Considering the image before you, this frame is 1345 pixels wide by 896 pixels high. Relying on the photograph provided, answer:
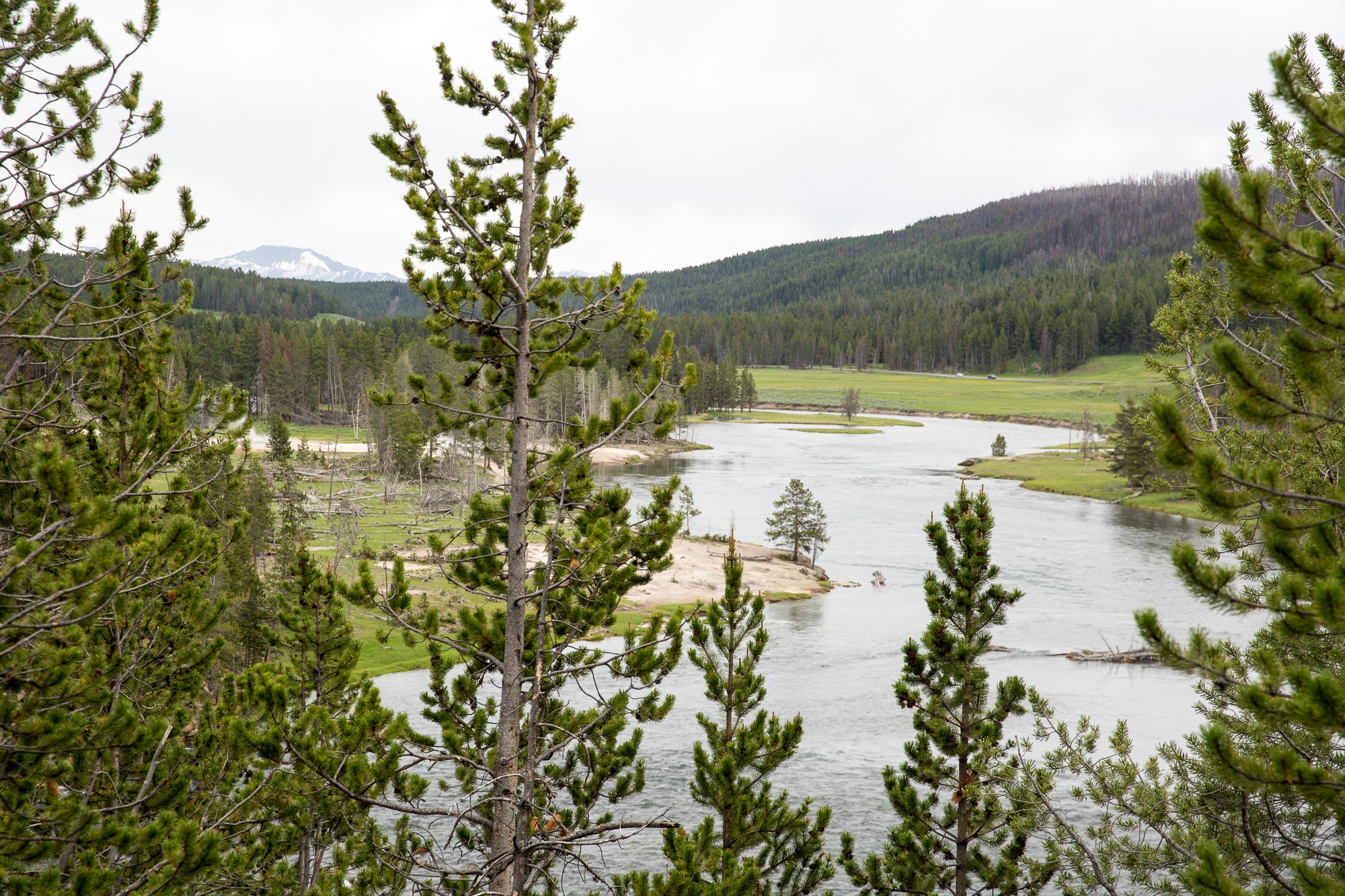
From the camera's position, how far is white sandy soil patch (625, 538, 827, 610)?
41469 millimetres

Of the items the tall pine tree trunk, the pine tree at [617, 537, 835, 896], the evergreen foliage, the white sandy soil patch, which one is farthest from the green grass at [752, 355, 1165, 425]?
the tall pine tree trunk

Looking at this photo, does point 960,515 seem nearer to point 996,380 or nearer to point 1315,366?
point 1315,366

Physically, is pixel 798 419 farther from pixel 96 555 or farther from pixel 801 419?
pixel 96 555

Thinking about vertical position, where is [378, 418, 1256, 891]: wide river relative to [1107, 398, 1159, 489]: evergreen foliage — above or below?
below

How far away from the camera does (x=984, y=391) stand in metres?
157

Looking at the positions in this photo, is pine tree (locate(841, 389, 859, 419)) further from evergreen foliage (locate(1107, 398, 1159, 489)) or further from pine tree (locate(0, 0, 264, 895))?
pine tree (locate(0, 0, 264, 895))

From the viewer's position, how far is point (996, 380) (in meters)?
174

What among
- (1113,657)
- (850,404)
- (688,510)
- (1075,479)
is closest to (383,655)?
(688,510)

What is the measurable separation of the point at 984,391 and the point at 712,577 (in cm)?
12554

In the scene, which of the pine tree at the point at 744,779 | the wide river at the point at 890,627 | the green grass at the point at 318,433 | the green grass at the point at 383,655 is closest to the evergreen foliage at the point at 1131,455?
the wide river at the point at 890,627

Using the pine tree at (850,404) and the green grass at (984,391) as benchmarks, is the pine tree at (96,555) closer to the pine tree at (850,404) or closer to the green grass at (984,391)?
the green grass at (984,391)

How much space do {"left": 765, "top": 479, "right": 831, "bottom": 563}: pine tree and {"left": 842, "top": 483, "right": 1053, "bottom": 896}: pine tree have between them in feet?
111

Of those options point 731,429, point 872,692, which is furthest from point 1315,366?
point 731,429

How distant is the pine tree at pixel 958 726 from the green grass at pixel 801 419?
363ft
